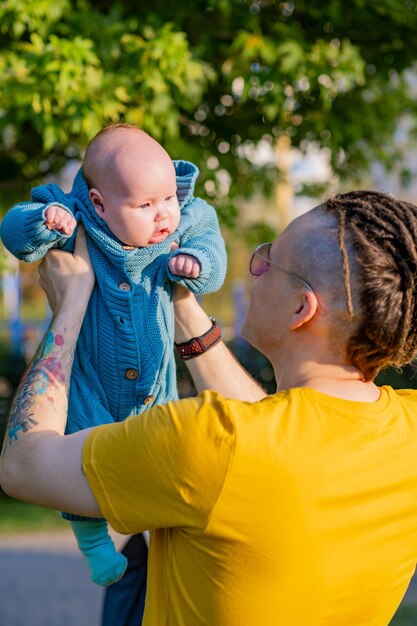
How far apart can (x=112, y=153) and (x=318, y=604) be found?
116 centimetres

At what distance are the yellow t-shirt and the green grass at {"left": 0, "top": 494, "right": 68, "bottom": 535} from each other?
18.9 ft

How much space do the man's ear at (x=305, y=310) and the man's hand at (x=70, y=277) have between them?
55 centimetres

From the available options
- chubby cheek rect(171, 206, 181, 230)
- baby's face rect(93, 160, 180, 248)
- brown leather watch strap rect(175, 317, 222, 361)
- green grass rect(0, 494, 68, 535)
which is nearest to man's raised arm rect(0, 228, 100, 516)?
baby's face rect(93, 160, 180, 248)

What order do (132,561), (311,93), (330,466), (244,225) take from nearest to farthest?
(330,466), (132,561), (311,93), (244,225)

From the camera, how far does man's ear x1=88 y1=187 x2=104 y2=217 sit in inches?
86.9

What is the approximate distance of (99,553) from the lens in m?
2.32

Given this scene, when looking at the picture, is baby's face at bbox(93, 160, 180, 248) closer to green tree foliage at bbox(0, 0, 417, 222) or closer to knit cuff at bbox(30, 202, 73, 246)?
knit cuff at bbox(30, 202, 73, 246)

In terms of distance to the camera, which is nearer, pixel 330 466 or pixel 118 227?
pixel 330 466

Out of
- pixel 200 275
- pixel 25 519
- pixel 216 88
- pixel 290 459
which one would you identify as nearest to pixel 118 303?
pixel 200 275

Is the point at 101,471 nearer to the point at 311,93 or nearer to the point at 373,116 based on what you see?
the point at 311,93

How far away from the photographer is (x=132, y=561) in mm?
3102

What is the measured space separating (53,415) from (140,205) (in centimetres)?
57

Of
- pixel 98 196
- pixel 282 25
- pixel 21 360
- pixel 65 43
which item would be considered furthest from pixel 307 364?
pixel 21 360

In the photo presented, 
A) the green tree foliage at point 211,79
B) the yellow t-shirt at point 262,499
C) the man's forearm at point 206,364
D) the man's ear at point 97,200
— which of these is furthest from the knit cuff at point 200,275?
the green tree foliage at point 211,79
